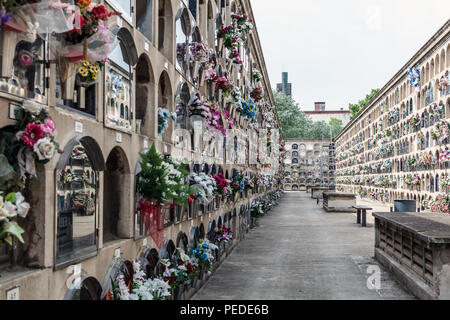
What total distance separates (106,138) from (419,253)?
5.43m

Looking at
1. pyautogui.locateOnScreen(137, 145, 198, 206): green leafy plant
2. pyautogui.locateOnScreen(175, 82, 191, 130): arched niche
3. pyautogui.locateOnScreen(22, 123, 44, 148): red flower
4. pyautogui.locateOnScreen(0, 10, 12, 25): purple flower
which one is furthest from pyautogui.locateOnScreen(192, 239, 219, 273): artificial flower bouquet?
pyautogui.locateOnScreen(0, 10, 12, 25): purple flower

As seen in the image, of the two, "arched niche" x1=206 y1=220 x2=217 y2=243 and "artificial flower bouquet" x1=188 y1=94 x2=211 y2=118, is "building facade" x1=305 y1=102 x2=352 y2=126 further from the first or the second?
"artificial flower bouquet" x1=188 y1=94 x2=211 y2=118

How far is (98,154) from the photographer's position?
4266 mm

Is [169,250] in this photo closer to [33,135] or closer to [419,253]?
[419,253]

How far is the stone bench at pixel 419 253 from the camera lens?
6.72 metres

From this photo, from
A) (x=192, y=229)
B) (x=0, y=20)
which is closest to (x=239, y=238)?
(x=192, y=229)

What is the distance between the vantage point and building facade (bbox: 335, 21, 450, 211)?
18859 millimetres

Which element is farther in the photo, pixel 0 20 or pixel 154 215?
pixel 154 215

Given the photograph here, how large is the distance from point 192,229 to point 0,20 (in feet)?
19.1

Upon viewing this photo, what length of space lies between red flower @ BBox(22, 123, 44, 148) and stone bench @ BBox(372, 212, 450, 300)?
543 centimetres

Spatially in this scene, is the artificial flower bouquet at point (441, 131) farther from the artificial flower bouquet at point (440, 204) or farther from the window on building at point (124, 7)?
the window on building at point (124, 7)

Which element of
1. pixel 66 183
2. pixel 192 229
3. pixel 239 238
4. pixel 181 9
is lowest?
pixel 239 238
